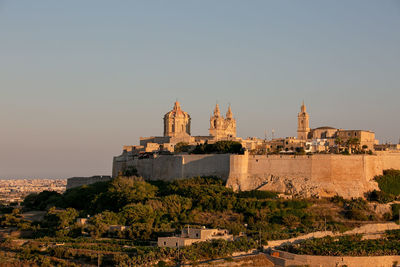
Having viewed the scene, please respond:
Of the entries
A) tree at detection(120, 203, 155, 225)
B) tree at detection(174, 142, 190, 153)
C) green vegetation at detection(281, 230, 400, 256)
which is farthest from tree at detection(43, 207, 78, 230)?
tree at detection(174, 142, 190, 153)

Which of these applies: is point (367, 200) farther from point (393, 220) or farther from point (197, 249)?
point (197, 249)

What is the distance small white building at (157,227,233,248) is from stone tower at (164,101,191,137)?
32.7 metres

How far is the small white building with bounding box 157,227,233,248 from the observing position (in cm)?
3772

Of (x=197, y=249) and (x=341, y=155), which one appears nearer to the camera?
(x=197, y=249)

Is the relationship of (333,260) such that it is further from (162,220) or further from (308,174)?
(308,174)

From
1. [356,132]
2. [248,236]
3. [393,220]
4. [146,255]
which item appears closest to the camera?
[146,255]

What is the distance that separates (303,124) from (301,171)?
18544 mm


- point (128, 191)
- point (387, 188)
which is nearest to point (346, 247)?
point (387, 188)

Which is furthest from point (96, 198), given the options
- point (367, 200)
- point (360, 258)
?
point (360, 258)

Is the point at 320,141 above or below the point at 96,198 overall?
above

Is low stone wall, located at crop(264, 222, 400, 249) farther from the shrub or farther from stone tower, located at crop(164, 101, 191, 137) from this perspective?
stone tower, located at crop(164, 101, 191, 137)

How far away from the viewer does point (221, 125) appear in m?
72.1

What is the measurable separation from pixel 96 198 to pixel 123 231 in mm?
10175

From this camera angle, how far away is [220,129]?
71812 millimetres
